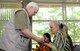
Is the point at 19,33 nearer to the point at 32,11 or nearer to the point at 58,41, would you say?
the point at 32,11

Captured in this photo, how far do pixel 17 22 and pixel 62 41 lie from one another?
72 centimetres

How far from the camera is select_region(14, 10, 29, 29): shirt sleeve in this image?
2.34 meters

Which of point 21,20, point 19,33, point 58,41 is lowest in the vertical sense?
point 58,41

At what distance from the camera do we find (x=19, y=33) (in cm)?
240

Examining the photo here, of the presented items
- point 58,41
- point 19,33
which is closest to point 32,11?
point 19,33

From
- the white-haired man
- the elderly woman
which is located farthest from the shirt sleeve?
the elderly woman

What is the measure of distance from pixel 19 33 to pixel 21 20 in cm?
16

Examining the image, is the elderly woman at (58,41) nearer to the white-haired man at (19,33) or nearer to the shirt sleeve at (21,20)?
the white-haired man at (19,33)

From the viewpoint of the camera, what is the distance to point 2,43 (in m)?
2.43

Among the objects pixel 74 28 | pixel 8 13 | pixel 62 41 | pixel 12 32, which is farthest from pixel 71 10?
pixel 12 32

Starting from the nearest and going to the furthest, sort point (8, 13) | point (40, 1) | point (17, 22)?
point (17, 22)
point (8, 13)
point (40, 1)

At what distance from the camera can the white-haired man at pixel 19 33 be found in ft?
7.73

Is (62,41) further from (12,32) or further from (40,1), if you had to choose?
Answer: (40,1)

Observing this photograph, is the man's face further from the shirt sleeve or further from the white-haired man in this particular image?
the shirt sleeve
